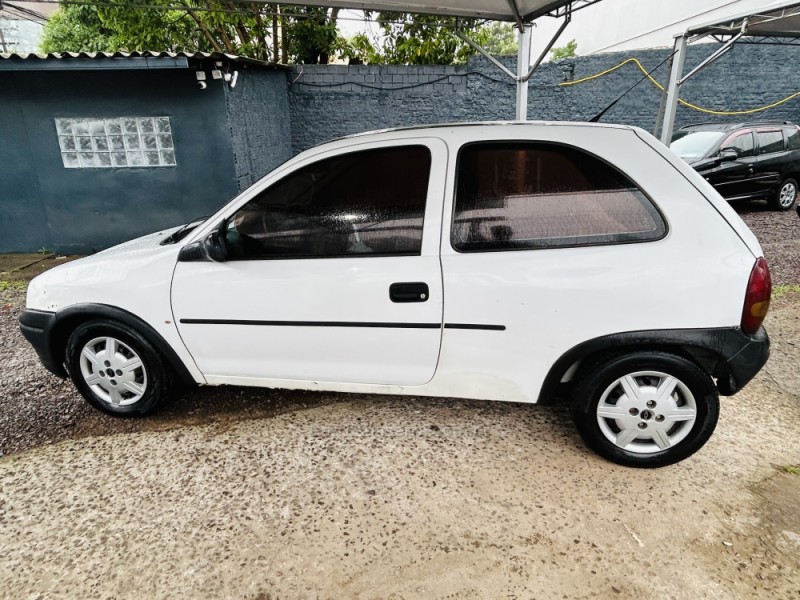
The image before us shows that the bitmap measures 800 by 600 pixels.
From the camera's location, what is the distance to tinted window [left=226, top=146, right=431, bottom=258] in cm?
261

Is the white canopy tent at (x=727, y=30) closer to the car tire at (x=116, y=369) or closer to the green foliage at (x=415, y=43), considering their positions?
the green foliage at (x=415, y=43)

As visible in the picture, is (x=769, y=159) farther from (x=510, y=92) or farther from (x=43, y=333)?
(x=43, y=333)

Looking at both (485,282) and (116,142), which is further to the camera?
(116,142)

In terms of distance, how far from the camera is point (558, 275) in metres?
2.44

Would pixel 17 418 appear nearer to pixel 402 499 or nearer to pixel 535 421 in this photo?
pixel 402 499

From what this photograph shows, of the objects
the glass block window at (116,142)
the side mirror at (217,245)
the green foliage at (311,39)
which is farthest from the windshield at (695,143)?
the side mirror at (217,245)

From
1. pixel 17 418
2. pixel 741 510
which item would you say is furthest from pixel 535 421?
pixel 17 418

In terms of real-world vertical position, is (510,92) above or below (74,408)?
above

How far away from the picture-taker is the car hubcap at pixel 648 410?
2.51 meters

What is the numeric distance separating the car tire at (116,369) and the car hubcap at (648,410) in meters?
2.49

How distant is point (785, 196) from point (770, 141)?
106 centimetres

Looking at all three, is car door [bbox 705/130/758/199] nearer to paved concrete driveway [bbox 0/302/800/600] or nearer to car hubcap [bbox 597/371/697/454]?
paved concrete driveway [bbox 0/302/800/600]

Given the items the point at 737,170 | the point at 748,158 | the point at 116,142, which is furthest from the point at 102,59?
the point at 748,158

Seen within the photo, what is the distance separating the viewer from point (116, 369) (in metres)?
3.11
